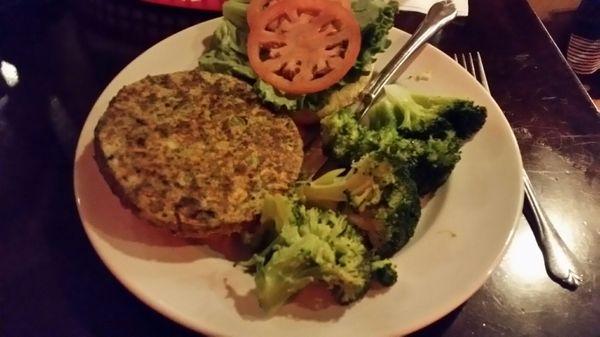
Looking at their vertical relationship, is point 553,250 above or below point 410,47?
below

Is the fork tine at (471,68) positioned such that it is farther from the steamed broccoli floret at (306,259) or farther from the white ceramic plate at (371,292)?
the steamed broccoli floret at (306,259)

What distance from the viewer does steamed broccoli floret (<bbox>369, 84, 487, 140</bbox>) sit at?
129 centimetres

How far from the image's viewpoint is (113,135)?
116 centimetres

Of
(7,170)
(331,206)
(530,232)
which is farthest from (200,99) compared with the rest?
(530,232)

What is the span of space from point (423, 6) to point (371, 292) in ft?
3.04

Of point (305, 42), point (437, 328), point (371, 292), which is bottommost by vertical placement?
point (437, 328)

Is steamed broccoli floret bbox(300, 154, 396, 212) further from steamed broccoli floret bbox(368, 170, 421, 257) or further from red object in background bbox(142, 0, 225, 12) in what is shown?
red object in background bbox(142, 0, 225, 12)

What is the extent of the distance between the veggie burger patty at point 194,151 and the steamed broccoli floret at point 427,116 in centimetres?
20

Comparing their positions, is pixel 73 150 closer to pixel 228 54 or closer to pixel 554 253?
pixel 228 54

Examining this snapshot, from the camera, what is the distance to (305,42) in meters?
1.32

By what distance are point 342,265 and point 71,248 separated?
0.52 m

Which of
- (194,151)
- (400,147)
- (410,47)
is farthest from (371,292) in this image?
(410,47)

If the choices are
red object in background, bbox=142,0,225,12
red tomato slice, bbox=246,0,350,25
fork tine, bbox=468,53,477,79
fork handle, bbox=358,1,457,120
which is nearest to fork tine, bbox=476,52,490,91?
fork tine, bbox=468,53,477,79

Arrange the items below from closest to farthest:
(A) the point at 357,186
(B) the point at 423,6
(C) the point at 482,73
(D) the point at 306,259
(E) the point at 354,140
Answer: (D) the point at 306,259, (A) the point at 357,186, (E) the point at 354,140, (C) the point at 482,73, (B) the point at 423,6
